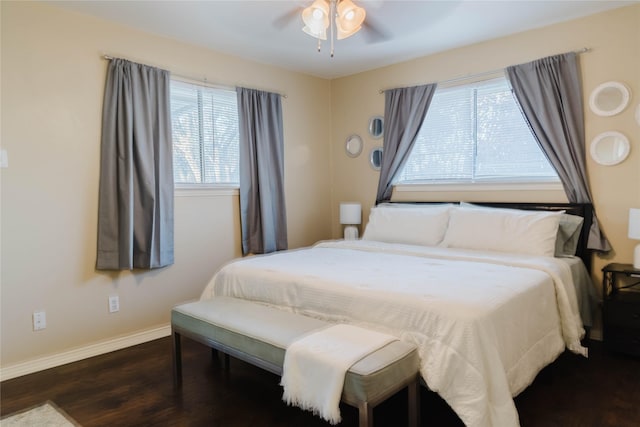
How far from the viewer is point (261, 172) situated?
4078mm

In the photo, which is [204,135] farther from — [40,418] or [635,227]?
[635,227]

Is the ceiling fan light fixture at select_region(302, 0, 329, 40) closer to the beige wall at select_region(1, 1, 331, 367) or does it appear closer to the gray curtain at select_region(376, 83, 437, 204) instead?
the beige wall at select_region(1, 1, 331, 367)

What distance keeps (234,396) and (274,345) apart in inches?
27.3

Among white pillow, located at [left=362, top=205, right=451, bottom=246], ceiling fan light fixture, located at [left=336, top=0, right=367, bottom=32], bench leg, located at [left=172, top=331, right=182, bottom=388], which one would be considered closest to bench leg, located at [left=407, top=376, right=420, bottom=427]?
bench leg, located at [left=172, top=331, right=182, bottom=388]

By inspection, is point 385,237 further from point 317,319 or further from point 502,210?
point 317,319

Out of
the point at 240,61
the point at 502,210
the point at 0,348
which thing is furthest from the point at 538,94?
the point at 0,348

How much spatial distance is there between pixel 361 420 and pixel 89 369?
2146mm

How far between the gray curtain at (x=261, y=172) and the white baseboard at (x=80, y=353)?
3.71 feet

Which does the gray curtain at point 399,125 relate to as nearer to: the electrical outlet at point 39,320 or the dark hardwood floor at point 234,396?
the dark hardwood floor at point 234,396

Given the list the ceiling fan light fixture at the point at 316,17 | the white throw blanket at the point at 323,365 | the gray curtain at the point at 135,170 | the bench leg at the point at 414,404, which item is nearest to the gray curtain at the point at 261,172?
the gray curtain at the point at 135,170

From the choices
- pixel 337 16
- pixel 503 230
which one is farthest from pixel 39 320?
pixel 503 230

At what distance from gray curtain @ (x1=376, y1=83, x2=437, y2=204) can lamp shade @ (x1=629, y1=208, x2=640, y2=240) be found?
1.96m

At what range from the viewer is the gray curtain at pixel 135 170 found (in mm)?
3105

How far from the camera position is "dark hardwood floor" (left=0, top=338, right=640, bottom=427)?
2143 millimetres
